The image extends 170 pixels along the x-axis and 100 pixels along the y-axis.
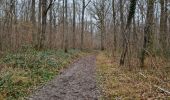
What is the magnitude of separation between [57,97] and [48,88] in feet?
5.76

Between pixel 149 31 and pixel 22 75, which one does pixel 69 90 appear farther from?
pixel 149 31

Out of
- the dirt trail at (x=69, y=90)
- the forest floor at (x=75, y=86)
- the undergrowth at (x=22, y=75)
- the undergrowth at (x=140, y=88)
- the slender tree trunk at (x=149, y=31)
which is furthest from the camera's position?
the slender tree trunk at (x=149, y=31)

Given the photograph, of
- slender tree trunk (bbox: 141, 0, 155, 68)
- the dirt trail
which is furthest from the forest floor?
slender tree trunk (bbox: 141, 0, 155, 68)

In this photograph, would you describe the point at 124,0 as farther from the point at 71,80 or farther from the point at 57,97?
the point at 57,97

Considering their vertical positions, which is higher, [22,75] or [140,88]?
[22,75]

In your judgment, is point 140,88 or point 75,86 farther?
point 75,86

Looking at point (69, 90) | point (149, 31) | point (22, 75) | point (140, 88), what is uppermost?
point (149, 31)

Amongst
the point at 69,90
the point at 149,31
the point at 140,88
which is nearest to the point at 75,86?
the point at 69,90

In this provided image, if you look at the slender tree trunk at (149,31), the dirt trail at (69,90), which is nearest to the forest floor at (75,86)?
the dirt trail at (69,90)

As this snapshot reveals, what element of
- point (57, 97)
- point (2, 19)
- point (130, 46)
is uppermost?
point (2, 19)

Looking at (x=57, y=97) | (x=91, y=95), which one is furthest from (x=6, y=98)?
(x=91, y=95)

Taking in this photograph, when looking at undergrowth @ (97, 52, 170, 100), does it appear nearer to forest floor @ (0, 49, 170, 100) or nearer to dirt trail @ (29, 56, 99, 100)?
forest floor @ (0, 49, 170, 100)

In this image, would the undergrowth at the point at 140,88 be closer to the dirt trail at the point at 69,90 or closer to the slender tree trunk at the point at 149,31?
the dirt trail at the point at 69,90

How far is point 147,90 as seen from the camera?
10188 mm
